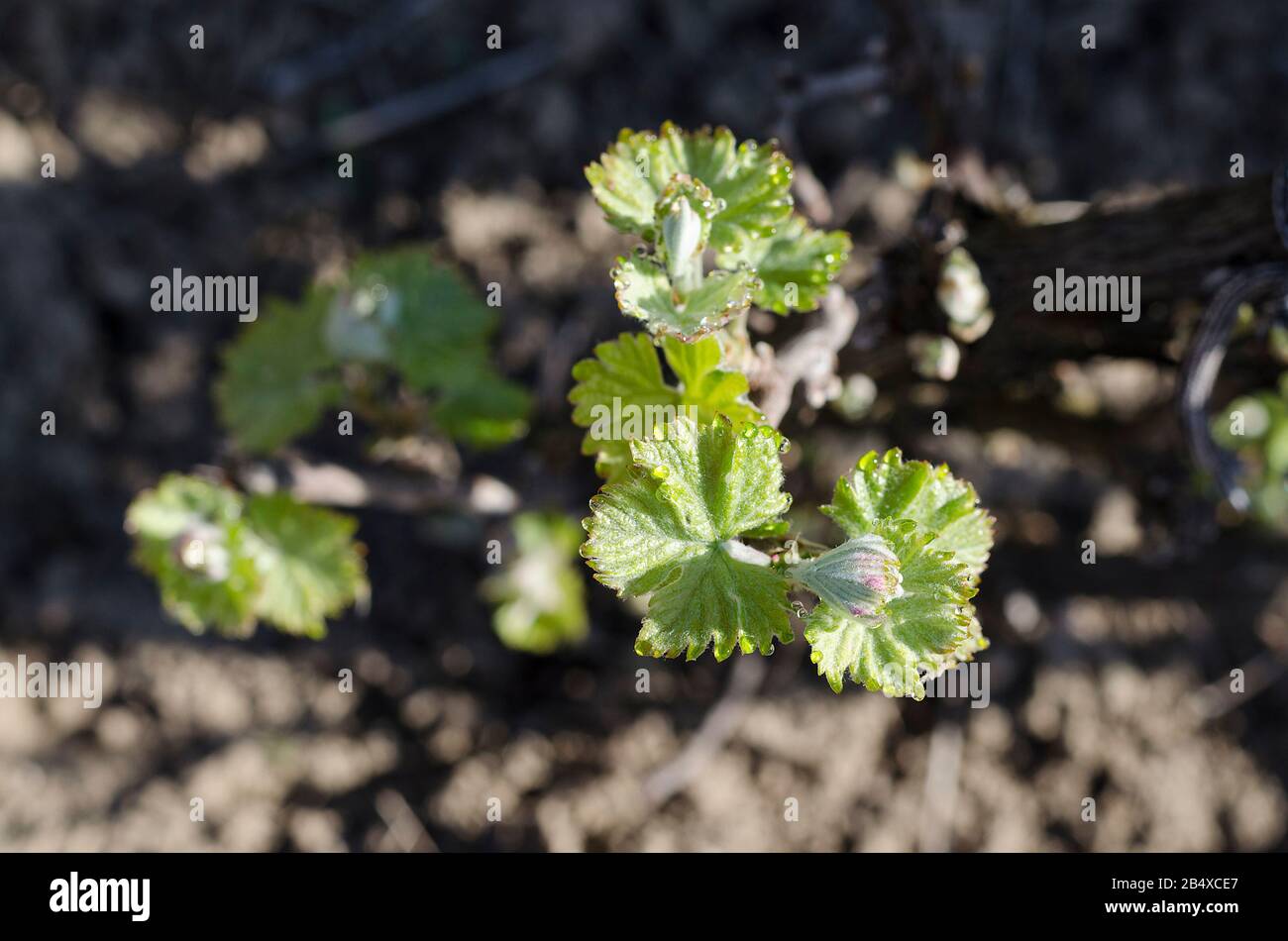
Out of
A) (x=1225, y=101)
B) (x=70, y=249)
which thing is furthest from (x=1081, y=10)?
(x=70, y=249)

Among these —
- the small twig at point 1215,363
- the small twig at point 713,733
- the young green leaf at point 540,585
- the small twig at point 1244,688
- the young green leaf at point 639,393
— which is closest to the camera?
the young green leaf at point 639,393

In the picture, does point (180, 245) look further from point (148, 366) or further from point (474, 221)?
point (474, 221)

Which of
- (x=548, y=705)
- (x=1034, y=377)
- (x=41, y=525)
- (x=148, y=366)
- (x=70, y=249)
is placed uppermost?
(x=70, y=249)

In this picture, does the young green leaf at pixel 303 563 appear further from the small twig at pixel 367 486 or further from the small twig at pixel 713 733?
the small twig at pixel 713 733

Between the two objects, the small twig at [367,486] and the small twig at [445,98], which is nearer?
the small twig at [367,486]

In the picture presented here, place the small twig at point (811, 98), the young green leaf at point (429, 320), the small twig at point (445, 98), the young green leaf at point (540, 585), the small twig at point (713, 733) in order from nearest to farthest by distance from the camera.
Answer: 1. the small twig at point (811, 98)
2. the young green leaf at point (429, 320)
3. the young green leaf at point (540, 585)
4. the small twig at point (713, 733)
5. the small twig at point (445, 98)

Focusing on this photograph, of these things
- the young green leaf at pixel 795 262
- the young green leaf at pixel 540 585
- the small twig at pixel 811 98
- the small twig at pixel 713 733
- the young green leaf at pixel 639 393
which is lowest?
the small twig at pixel 713 733

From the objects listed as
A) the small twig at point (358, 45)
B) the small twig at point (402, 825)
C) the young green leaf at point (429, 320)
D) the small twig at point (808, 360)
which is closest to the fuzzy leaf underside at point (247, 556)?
the young green leaf at point (429, 320)

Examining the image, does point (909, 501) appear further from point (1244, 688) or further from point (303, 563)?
point (1244, 688)
